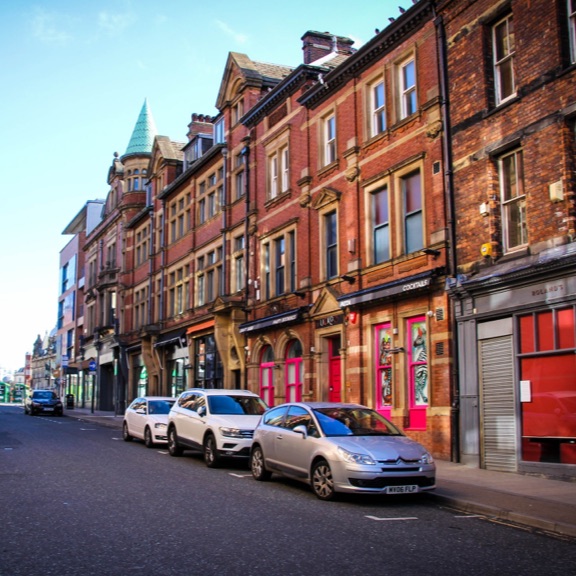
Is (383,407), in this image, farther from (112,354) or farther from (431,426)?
(112,354)

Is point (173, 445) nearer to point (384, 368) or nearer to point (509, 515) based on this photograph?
point (384, 368)

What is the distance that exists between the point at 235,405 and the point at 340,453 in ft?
22.5

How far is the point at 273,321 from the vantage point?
25.5 metres

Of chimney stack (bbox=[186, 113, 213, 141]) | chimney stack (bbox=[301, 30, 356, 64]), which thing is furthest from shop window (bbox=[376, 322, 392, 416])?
chimney stack (bbox=[186, 113, 213, 141])

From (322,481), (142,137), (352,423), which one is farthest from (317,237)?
(142,137)

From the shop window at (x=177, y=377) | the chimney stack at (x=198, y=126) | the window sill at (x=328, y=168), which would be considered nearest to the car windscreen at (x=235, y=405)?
the window sill at (x=328, y=168)

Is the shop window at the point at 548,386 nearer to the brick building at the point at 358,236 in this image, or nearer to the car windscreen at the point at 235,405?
the brick building at the point at 358,236

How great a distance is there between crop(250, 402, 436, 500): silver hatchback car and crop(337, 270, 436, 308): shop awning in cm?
539

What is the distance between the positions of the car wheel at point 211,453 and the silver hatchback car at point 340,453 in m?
2.24

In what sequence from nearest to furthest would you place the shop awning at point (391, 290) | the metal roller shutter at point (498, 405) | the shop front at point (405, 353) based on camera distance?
the metal roller shutter at point (498, 405)
the shop front at point (405, 353)
the shop awning at point (391, 290)

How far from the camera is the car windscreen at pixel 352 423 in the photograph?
1212 centimetres

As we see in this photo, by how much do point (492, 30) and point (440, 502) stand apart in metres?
10.8

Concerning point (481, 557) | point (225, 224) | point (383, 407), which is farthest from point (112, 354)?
point (481, 557)

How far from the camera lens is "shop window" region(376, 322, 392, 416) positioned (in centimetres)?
1983
